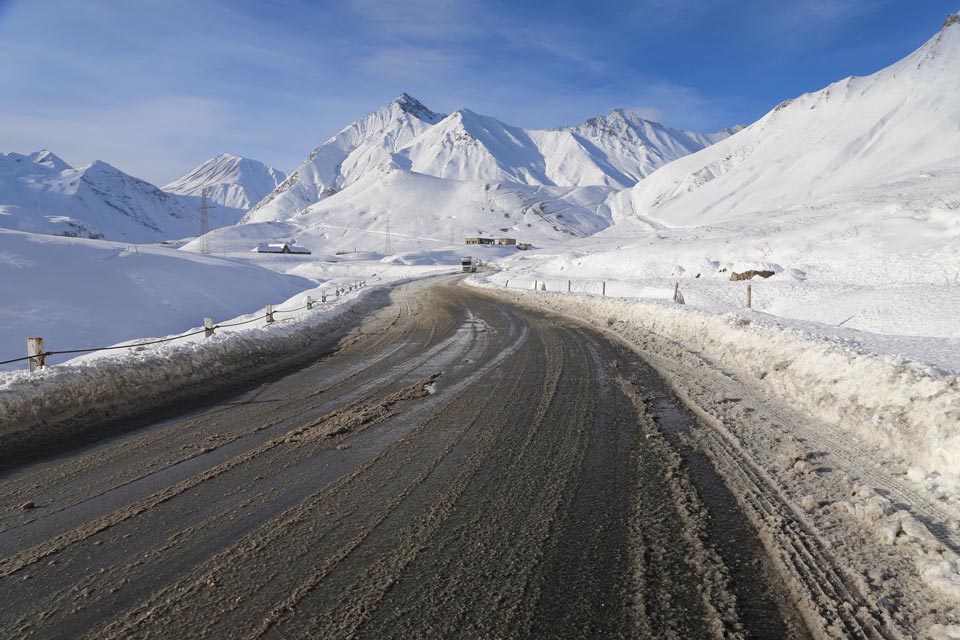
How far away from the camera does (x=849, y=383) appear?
21.0 ft

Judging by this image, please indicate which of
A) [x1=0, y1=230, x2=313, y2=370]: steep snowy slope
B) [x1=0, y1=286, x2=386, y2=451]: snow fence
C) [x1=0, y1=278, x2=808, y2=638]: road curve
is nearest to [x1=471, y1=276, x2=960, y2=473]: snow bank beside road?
[x1=0, y1=278, x2=808, y2=638]: road curve

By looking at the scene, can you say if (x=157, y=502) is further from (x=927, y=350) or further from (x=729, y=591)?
(x=927, y=350)

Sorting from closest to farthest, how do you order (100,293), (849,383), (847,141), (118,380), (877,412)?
(877,412) → (849,383) → (118,380) → (100,293) → (847,141)

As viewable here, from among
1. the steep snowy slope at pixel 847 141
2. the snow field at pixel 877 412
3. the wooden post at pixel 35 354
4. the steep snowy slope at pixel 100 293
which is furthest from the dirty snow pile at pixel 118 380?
the steep snowy slope at pixel 847 141

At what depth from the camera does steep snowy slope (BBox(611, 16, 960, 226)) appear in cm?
9712

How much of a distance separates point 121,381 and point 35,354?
4.31 feet

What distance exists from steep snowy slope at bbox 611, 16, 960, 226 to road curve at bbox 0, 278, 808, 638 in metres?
87.6

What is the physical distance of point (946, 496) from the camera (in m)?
4.01

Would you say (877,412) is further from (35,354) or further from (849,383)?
(35,354)

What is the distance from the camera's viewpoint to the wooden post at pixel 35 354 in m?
7.18

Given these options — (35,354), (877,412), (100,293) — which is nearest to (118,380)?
(35,354)

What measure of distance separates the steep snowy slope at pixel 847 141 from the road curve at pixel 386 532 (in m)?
87.6

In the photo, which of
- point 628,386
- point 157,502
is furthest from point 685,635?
point 628,386

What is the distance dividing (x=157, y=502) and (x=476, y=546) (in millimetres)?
2724
